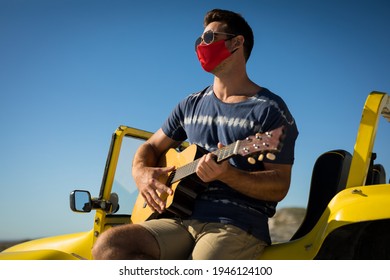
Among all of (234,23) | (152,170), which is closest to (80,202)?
(152,170)

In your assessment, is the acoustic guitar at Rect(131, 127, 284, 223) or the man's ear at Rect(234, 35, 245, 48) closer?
the acoustic guitar at Rect(131, 127, 284, 223)

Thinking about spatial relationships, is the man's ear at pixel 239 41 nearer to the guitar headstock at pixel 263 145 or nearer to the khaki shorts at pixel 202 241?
the guitar headstock at pixel 263 145

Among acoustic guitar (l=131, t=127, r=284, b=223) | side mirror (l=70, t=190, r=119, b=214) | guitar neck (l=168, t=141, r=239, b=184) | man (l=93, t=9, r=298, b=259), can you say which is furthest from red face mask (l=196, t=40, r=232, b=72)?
side mirror (l=70, t=190, r=119, b=214)

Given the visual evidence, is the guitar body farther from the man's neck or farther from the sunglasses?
the sunglasses

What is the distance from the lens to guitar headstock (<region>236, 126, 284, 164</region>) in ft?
8.32

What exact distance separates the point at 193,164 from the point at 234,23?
1.02 m

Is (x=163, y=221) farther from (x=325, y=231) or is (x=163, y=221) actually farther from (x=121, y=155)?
(x=121, y=155)

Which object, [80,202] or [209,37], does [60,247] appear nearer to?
[80,202]

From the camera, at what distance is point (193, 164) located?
9.66ft

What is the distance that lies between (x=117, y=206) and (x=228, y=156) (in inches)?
66.1

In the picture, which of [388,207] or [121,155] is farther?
[121,155]

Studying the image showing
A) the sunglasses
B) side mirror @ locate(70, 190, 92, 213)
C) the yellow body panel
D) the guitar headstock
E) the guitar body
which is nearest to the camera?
the guitar headstock

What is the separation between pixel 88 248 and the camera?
3895 mm
